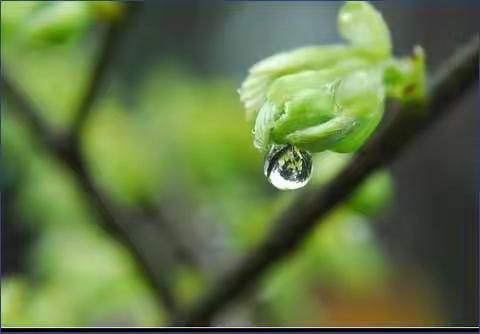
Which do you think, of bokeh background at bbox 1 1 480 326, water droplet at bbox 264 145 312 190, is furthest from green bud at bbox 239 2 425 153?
bokeh background at bbox 1 1 480 326

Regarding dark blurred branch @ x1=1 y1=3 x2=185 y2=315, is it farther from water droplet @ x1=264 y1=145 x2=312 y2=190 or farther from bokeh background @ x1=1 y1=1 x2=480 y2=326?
water droplet @ x1=264 y1=145 x2=312 y2=190

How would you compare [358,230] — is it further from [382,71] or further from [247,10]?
[247,10]

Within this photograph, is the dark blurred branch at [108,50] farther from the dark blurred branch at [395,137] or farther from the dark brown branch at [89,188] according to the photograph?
the dark blurred branch at [395,137]

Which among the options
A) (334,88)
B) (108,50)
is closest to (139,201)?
(108,50)

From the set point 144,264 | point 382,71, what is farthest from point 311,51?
point 144,264

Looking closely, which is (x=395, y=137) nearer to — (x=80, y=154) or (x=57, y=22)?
(x=57, y=22)

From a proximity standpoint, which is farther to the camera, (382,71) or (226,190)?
(226,190)
